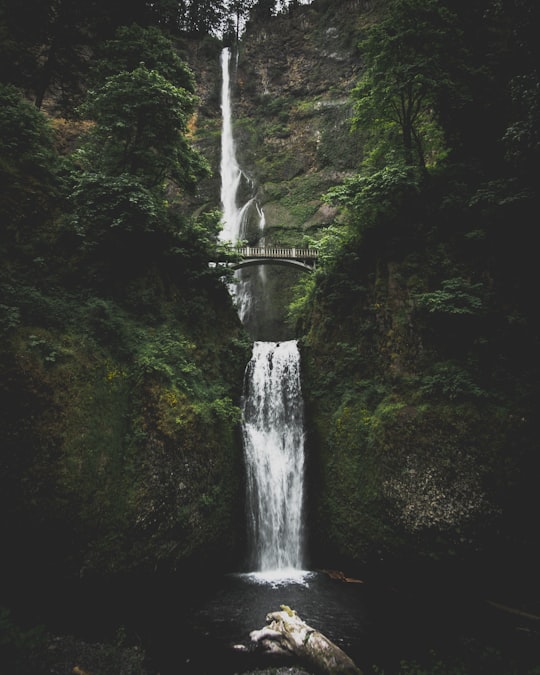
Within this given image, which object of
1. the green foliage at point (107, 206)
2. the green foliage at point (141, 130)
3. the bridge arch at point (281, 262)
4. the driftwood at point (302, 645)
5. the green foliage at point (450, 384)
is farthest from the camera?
the bridge arch at point (281, 262)

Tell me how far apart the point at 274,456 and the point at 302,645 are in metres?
5.92

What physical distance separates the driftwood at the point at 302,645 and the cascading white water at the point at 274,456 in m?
3.31

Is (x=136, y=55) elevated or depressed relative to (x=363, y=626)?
elevated

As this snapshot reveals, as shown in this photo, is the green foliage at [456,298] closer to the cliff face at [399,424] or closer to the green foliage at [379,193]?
the cliff face at [399,424]

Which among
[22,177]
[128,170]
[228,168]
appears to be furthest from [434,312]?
[228,168]

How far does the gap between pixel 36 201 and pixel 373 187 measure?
30.8 feet

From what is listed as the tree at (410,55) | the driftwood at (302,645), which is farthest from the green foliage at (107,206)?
the driftwood at (302,645)

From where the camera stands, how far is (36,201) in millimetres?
9656

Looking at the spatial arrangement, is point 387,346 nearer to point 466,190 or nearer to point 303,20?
point 466,190

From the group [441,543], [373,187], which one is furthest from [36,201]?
[441,543]

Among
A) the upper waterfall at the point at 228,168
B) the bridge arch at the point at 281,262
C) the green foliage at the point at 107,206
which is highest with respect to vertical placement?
the upper waterfall at the point at 228,168

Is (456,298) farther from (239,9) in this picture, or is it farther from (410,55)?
(239,9)

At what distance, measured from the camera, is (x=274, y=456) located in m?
11.8

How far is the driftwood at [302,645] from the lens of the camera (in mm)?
5652
